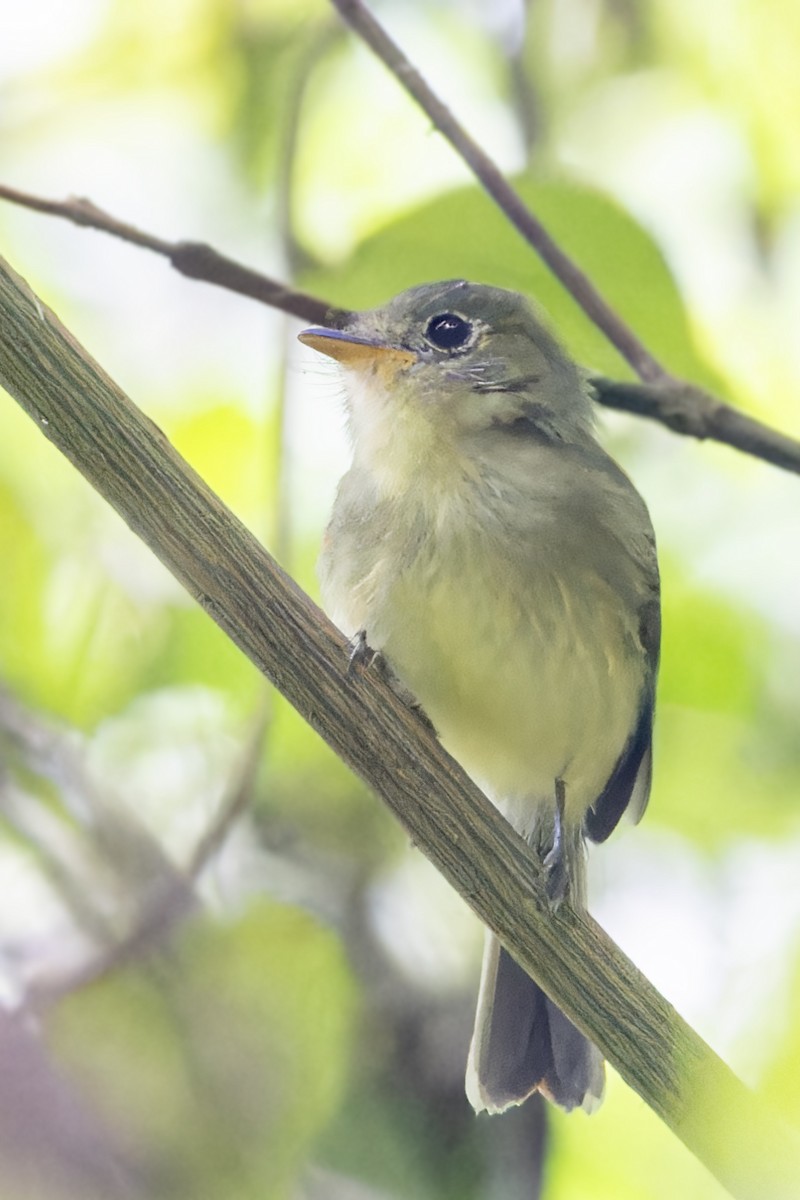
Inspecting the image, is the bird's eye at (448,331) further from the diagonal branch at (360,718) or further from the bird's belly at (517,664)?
the diagonal branch at (360,718)

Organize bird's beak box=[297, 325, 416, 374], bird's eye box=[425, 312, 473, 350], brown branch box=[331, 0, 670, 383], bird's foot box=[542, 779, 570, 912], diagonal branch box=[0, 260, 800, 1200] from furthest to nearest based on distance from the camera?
bird's eye box=[425, 312, 473, 350] → bird's beak box=[297, 325, 416, 374] → brown branch box=[331, 0, 670, 383] → bird's foot box=[542, 779, 570, 912] → diagonal branch box=[0, 260, 800, 1200]

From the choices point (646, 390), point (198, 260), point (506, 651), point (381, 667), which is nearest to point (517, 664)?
point (506, 651)

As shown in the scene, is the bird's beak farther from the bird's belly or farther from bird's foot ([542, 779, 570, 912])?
bird's foot ([542, 779, 570, 912])

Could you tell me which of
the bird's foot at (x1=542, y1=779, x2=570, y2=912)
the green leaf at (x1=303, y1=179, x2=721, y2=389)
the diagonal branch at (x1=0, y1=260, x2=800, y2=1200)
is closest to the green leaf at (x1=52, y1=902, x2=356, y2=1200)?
the bird's foot at (x1=542, y1=779, x2=570, y2=912)

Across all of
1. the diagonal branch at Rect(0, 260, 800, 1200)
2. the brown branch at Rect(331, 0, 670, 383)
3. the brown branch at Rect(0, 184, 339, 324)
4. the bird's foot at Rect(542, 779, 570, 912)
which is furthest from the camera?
the brown branch at Rect(331, 0, 670, 383)

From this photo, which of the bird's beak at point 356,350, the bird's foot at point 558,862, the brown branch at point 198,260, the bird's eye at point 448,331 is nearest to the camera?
the bird's foot at point 558,862

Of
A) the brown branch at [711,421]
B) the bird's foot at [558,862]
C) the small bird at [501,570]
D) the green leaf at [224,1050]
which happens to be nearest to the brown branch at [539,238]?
the brown branch at [711,421]
